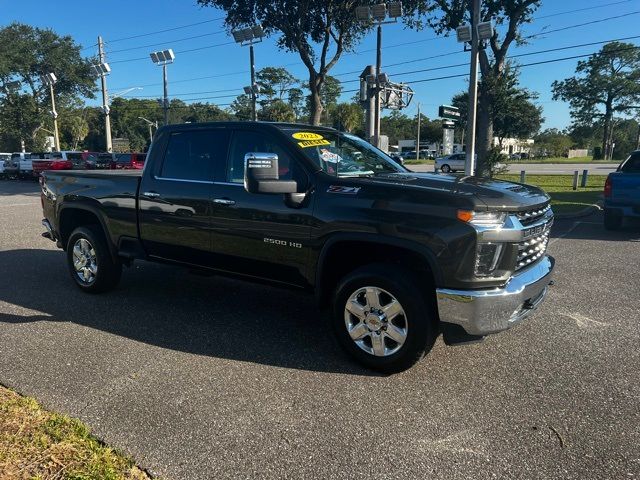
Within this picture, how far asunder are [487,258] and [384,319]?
2.77 ft

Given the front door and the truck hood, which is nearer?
the truck hood

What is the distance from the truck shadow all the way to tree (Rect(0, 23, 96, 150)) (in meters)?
55.0

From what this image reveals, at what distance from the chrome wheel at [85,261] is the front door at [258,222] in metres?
1.83

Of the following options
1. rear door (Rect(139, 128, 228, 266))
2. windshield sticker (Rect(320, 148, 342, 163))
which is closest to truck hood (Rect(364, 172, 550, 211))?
windshield sticker (Rect(320, 148, 342, 163))

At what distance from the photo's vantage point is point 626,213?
29.7ft

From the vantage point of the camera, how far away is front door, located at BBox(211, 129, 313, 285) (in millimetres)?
4020

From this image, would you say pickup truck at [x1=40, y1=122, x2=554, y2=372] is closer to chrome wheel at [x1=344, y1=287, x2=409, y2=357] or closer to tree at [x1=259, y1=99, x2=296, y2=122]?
chrome wheel at [x1=344, y1=287, x2=409, y2=357]

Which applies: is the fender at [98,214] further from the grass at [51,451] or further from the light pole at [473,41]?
A: the light pole at [473,41]

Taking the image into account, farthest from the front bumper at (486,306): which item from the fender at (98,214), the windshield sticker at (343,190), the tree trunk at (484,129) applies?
the tree trunk at (484,129)

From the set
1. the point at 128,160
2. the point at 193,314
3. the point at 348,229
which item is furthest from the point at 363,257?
the point at 128,160

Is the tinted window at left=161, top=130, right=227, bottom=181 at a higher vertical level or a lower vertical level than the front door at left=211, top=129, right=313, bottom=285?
higher

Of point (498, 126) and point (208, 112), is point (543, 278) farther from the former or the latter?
point (208, 112)

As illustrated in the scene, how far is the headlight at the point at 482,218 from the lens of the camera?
3271mm

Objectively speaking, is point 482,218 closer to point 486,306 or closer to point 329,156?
point 486,306
